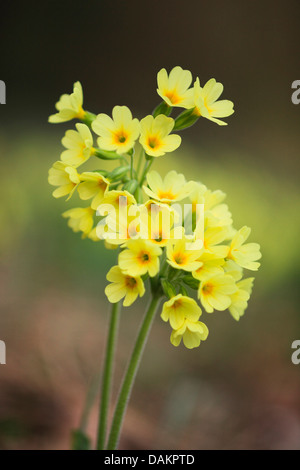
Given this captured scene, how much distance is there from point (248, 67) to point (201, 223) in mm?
2257

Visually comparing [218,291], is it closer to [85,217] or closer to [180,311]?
[180,311]

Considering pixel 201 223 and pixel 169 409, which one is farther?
pixel 169 409

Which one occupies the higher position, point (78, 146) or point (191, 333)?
point (78, 146)

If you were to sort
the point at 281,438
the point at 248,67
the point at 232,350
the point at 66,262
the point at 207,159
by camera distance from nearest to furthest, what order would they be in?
the point at 281,438 → the point at 232,350 → the point at 66,262 → the point at 207,159 → the point at 248,67

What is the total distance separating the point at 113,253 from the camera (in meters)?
1.66

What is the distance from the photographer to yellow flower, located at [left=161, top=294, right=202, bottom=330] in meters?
0.60

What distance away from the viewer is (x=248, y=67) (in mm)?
2652

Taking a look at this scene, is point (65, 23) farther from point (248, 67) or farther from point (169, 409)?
point (169, 409)

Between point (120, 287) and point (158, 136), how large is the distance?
21 centimetres

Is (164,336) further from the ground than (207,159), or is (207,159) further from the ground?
(207,159)

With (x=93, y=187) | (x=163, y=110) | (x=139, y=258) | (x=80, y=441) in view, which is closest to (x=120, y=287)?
(x=139, y=258)

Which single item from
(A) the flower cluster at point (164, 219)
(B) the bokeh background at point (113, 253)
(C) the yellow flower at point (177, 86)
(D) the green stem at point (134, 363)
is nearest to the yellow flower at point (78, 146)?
(A) the flower cluster at point (164, 219)

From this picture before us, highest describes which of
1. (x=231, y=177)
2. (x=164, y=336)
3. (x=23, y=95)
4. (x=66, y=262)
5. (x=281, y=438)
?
(x=23, y=95)

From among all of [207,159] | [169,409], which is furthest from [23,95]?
[169,409]
